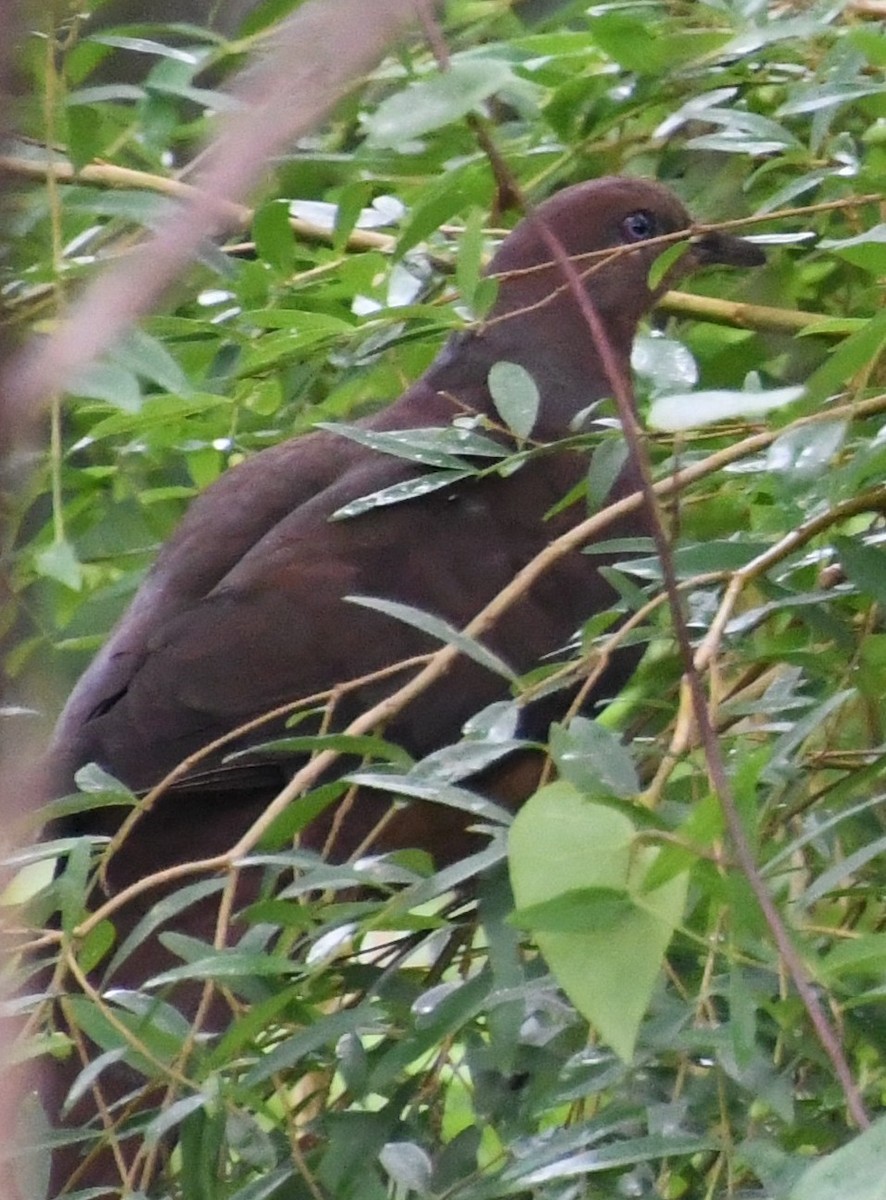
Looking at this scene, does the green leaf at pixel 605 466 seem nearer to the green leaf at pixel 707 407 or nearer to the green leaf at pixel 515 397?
the green leaf at pixel 515 397

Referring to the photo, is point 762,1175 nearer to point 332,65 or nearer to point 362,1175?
point 362,1175

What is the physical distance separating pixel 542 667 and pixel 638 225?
996 mm

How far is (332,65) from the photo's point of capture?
45 cm

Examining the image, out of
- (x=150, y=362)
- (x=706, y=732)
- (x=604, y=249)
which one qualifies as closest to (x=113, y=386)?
(x=150, y=362)

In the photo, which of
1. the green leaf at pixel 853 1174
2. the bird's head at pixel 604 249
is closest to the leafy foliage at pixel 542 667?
the green leaf at pixel 853 1174

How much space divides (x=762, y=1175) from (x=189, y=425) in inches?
38.1

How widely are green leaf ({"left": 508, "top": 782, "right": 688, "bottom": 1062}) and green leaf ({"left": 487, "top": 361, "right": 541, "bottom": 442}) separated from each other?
55 cm

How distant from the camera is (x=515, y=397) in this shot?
141cm

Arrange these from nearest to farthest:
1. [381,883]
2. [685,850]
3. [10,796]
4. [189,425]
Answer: [10,796], [685,850], [381,883], [189,425]

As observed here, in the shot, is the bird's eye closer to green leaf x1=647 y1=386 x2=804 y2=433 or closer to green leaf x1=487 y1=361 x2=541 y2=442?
green leaf x1=487 y1=361 x2=541 y2=442

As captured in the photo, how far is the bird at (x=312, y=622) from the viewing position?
184 centimetres

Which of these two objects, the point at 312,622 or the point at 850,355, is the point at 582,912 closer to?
the point at 850,355

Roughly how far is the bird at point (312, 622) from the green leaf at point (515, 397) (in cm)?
35

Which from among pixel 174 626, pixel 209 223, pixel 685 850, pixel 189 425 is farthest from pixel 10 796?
pixel 174 626
